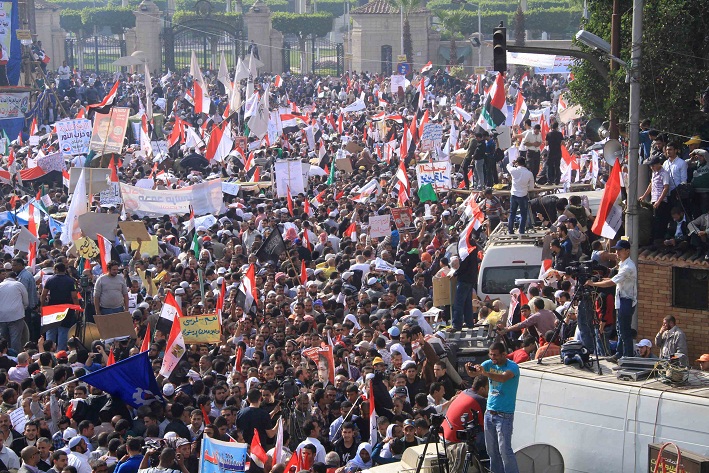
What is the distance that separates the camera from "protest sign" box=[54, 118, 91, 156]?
27.6 m

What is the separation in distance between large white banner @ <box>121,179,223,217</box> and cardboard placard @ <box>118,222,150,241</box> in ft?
8.02

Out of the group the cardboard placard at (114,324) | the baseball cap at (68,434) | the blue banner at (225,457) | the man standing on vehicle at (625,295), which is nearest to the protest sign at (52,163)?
the cardboard placard at (114,324)

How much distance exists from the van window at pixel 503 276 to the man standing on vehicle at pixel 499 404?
780 centimetres

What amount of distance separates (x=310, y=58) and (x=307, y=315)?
6492 centimetres

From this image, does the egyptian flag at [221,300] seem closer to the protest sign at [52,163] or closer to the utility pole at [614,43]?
the utility pole at [614,43]

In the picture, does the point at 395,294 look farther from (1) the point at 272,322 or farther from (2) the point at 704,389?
(2) the point at 704,389

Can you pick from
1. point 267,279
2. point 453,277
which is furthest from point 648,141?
point 267,279

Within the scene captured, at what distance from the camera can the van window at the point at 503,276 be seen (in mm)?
16516

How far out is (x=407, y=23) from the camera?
222ft

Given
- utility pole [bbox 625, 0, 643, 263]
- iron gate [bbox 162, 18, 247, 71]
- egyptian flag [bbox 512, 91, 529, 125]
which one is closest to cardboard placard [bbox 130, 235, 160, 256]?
utility pole [bbox 625, 0, 643, 263]

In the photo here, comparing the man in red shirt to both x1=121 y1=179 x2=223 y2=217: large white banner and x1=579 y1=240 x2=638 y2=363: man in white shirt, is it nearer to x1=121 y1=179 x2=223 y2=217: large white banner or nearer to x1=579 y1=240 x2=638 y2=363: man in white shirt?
x1=579 y1=240 x2=638 y2=363: man in white shirt

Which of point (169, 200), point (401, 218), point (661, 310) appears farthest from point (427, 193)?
point (661, 310)

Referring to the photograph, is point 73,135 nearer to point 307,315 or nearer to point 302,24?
point 307,315

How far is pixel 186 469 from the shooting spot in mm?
10570
